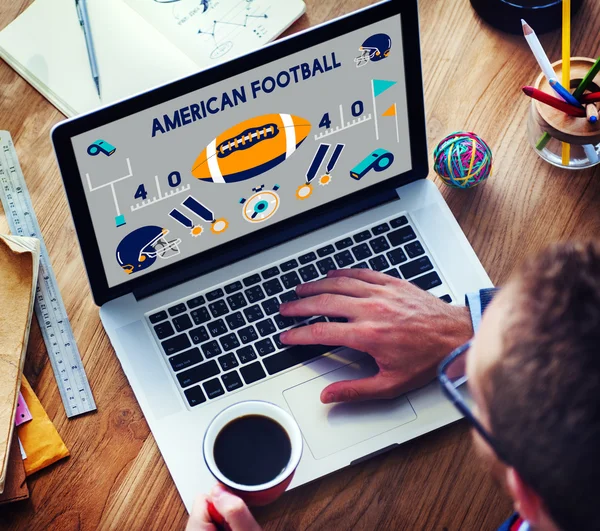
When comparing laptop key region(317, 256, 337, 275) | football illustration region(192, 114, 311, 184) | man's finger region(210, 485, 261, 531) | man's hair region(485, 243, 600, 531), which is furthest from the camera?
laptop key region(317, 256, 337, 275)

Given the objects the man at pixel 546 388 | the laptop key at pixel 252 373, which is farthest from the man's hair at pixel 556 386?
the laptop key at pixel 252 373

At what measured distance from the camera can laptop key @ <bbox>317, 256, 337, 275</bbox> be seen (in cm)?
105

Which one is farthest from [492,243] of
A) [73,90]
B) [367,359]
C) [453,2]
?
[73,90]

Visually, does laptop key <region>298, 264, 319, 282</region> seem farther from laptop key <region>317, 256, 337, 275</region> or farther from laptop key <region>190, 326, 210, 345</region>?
laptop key <region>190, 326, 210, 345</region>

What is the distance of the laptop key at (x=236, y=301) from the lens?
102 centimetres

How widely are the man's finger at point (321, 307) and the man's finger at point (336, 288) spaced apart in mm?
16

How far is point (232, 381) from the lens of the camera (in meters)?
0.98

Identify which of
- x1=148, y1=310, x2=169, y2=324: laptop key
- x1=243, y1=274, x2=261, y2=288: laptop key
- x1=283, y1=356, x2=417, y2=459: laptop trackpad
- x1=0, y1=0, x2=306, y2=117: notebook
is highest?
x1=0, y1=0, x2=306, y2=117: notebook

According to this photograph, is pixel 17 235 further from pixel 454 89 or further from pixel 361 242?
pixel 454 89

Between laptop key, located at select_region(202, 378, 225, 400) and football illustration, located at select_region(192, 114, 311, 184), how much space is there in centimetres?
25

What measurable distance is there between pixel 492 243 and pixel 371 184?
0.19m

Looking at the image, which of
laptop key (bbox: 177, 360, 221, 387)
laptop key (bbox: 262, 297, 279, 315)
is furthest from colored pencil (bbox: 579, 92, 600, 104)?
laptop key (bbox: 177, 360, 221, 387)

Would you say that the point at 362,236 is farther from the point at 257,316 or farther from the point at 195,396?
the point at 195,396

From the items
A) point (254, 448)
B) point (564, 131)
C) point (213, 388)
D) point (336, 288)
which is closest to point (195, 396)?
point (213, 388)
